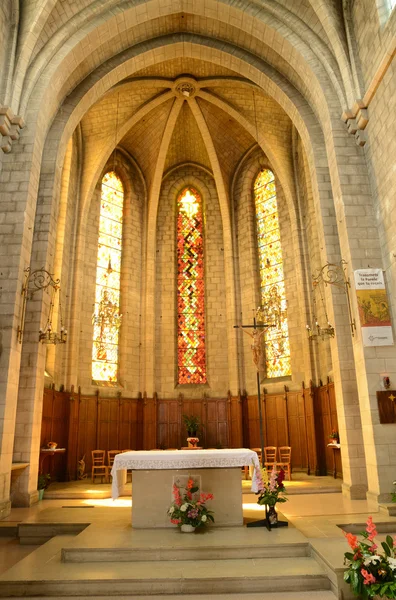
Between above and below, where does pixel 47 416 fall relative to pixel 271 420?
above

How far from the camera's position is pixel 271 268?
15.9 metres

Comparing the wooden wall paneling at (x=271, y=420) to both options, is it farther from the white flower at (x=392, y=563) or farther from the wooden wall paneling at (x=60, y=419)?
the white flower at (x=392, y=563)

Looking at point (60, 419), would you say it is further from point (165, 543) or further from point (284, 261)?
point (284, 261)

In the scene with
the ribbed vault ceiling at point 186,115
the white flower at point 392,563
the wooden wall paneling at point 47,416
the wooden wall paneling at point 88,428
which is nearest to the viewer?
the white flower at point 392,563

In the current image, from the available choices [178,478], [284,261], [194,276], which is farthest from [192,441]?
[178,478]

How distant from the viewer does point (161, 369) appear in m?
15.8

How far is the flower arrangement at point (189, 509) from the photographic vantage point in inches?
245

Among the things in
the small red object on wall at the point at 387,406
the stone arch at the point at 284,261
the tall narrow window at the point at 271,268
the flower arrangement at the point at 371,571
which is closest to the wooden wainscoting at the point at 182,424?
the stone arch at the point at 284,261

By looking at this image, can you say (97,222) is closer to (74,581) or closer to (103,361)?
(103,361)

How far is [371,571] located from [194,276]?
13.5 m

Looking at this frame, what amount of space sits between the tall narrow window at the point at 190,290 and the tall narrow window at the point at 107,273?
2258 millimetres

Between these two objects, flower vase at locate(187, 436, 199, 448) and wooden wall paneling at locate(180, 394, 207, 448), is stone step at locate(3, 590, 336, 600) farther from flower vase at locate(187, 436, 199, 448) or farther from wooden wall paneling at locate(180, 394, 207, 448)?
wooden wall paneling at locate(180, 394, 207, 448)

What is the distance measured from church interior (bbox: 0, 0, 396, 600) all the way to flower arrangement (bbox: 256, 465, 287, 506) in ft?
1.33

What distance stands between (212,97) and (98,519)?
12.8 metres
